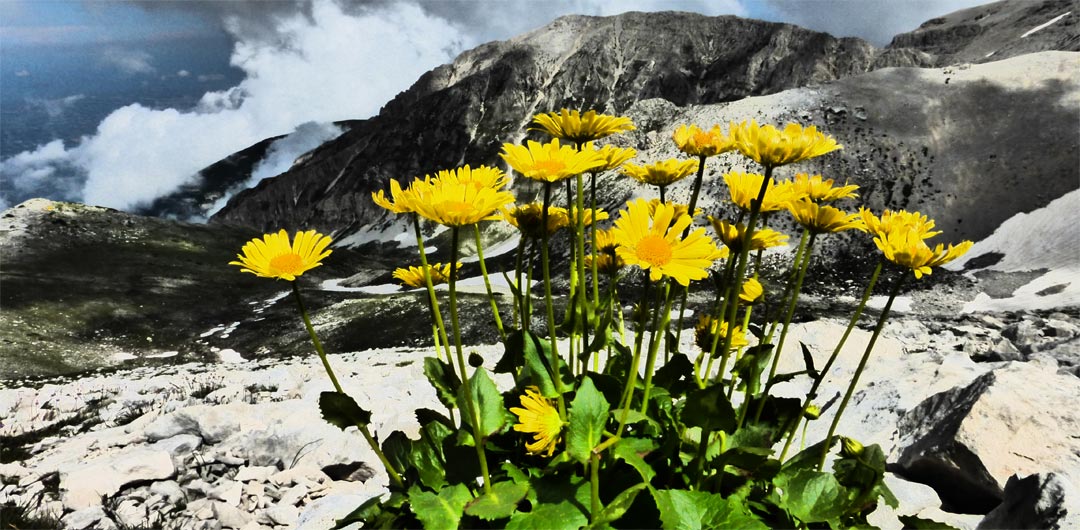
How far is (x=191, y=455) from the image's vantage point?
23.6 ft

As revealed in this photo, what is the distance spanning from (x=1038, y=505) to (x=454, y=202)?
421cm

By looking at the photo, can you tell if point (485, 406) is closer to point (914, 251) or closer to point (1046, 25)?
point (914, 251)

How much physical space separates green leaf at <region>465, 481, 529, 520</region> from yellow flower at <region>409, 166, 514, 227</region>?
1199 mm

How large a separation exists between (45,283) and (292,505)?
64.3 metres

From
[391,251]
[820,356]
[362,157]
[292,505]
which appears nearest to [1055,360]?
[820,356]

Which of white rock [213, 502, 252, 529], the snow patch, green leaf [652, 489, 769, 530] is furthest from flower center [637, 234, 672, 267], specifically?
the snow patch

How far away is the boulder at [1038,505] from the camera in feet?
11.5

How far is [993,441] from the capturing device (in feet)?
15.7

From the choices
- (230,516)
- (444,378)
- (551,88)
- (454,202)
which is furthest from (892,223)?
(551,88)

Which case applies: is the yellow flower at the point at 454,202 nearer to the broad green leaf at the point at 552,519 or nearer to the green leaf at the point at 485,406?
the green leaf at the point at 485,406

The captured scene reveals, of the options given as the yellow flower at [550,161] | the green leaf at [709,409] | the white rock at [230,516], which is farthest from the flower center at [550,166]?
the white rock at [230,516]

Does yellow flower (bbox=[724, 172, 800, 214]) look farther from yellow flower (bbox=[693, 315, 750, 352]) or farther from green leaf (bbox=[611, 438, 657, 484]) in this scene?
green leaf (bbox=[611, 438, 657, 484])

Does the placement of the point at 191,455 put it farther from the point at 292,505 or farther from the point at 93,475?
the point at 292,505

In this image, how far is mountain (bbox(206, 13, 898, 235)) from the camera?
142875 mm
